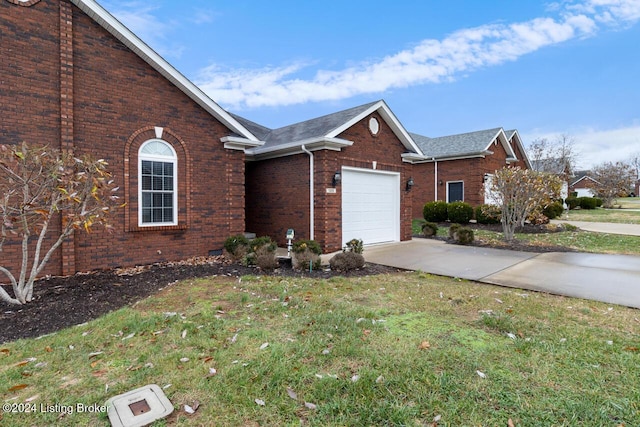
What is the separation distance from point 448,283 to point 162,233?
6.57 metres

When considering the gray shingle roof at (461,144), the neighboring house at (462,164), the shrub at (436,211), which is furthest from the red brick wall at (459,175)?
the shrub at (436,211)

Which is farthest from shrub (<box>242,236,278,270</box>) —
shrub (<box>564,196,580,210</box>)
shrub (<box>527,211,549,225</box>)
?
shrub (<box>564,196,580,210</box>)

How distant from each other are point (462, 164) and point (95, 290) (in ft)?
59.0

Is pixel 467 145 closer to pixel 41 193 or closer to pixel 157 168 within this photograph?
pixel 157 168

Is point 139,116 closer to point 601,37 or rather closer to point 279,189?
point 279,189

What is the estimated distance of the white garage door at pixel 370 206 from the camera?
10.6 meters

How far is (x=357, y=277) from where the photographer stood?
6.89 metres

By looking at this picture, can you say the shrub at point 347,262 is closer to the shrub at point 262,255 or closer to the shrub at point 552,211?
the shrub at point 262,255

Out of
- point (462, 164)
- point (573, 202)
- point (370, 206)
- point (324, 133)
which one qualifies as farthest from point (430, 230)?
point (573, 202)

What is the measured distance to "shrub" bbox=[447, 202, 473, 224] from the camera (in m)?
16.9

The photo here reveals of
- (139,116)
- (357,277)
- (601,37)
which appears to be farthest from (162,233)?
(601,37)

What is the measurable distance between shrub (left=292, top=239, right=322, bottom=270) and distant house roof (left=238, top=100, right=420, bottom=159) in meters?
3.35

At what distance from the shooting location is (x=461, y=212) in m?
16.9

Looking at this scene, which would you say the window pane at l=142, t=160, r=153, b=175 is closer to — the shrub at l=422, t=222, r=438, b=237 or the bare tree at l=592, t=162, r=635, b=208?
the shrub at l=422, t=222, r=438, b=237
